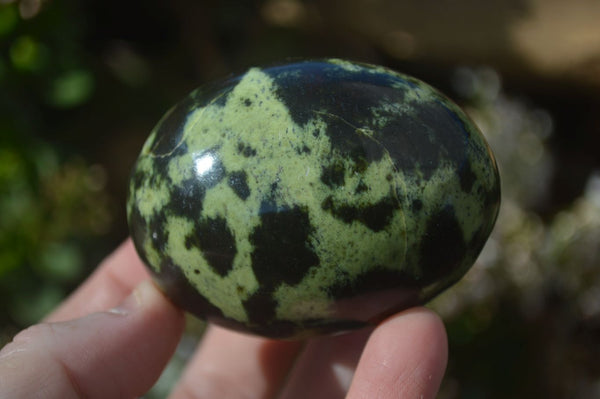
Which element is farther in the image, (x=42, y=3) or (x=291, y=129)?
(x=42, y=3)

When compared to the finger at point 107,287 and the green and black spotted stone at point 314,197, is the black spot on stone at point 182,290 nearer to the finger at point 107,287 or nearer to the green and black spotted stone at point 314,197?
the green and black spotted stone at point 314,197

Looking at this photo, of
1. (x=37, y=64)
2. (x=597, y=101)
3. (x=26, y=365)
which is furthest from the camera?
(x=597, y=101)

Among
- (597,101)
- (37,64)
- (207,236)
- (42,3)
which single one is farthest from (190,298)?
(597,101)

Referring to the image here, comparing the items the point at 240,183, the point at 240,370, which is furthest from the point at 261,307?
the point at 240,370

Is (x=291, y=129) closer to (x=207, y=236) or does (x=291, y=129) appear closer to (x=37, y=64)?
(x=207, y=236)

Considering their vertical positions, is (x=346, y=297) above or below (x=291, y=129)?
below

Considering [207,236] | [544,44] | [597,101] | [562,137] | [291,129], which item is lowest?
[562,137]

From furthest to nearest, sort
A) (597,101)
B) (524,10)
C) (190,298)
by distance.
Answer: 1. (597,101)
2. (524,10)
3. (190,298)
